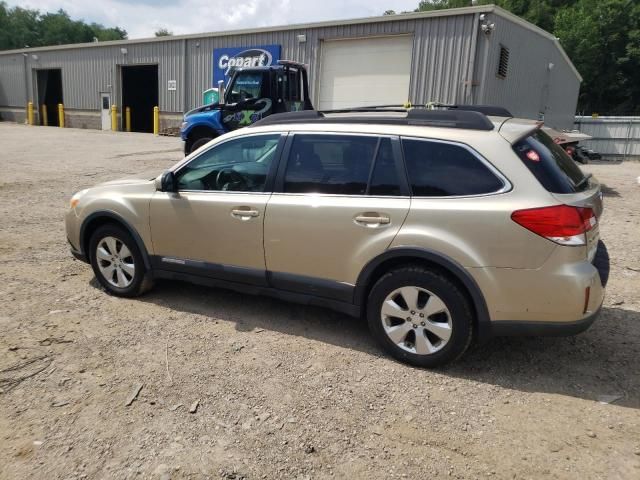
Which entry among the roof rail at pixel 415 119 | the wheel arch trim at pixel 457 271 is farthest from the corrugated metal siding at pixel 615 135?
the wheel arch trim at pixel 457 271

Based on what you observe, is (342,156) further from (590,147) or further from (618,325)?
(590,147)

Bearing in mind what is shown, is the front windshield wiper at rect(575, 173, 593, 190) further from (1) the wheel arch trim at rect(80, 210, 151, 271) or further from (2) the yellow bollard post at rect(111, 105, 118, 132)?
(2) the yellow bollard post at rect(111, 105, 118, 132)

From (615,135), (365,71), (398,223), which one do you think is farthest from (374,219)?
(615,135)

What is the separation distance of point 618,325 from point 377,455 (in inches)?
107

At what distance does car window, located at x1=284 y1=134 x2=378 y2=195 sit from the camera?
3.62 meters

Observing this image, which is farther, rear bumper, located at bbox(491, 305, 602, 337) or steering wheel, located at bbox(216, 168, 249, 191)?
steering wheel, located at bbox(216, 168, 249, 191)

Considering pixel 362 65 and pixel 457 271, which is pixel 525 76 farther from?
pixel 457 271

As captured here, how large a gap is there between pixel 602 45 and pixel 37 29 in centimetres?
7566

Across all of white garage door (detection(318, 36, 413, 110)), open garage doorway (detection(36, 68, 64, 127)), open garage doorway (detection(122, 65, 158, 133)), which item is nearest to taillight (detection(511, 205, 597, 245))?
white garage door (detection(318, 36, 413, 110))

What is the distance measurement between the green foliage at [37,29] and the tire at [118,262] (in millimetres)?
79301

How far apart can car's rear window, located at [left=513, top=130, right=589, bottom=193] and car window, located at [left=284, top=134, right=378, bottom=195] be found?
3.32 feet

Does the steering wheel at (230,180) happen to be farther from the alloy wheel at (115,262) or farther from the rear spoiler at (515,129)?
the rear spoiler at (515,129)

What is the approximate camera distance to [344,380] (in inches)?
132

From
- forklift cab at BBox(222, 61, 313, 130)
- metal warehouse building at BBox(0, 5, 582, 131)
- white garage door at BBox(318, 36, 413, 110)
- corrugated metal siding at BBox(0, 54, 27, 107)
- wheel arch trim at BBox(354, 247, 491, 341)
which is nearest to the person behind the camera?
wheel arch trim at BBox(354, 247, 491, 341)
